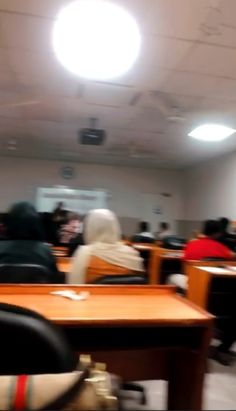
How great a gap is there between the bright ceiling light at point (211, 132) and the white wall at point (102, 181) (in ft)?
11.1

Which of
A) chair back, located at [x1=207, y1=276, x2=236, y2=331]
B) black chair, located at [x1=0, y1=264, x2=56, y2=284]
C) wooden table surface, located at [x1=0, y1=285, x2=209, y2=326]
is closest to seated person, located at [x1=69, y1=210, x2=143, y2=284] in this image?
black chair, located at [x1=0, y1=264, x2=56, y2=284]

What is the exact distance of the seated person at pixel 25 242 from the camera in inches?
86.6

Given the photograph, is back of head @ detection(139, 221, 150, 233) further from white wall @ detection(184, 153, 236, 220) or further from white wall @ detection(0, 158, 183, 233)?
white wall @ detection(184, 153, 236, 220)

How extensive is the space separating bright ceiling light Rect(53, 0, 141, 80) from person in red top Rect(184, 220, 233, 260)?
1915mm

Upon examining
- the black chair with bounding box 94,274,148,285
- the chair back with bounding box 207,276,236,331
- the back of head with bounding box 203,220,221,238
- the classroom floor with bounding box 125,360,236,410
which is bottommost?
the classroom floor with bounding box 125,360,236,410

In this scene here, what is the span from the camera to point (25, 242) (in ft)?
7.64

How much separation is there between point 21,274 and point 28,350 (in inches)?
50.3

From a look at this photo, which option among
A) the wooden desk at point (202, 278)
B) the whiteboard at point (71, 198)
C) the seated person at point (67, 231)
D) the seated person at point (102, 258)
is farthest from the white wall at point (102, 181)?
the seated person at point (102, 258)

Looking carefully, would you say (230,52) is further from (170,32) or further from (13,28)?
(13,28)

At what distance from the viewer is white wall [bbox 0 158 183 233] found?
8.31 metres

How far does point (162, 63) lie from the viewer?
3137 mm

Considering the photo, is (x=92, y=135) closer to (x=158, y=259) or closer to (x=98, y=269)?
(x=158, y=259)

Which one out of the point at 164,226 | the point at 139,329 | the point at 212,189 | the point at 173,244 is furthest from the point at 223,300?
the point at 164,226

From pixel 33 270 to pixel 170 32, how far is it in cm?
205
